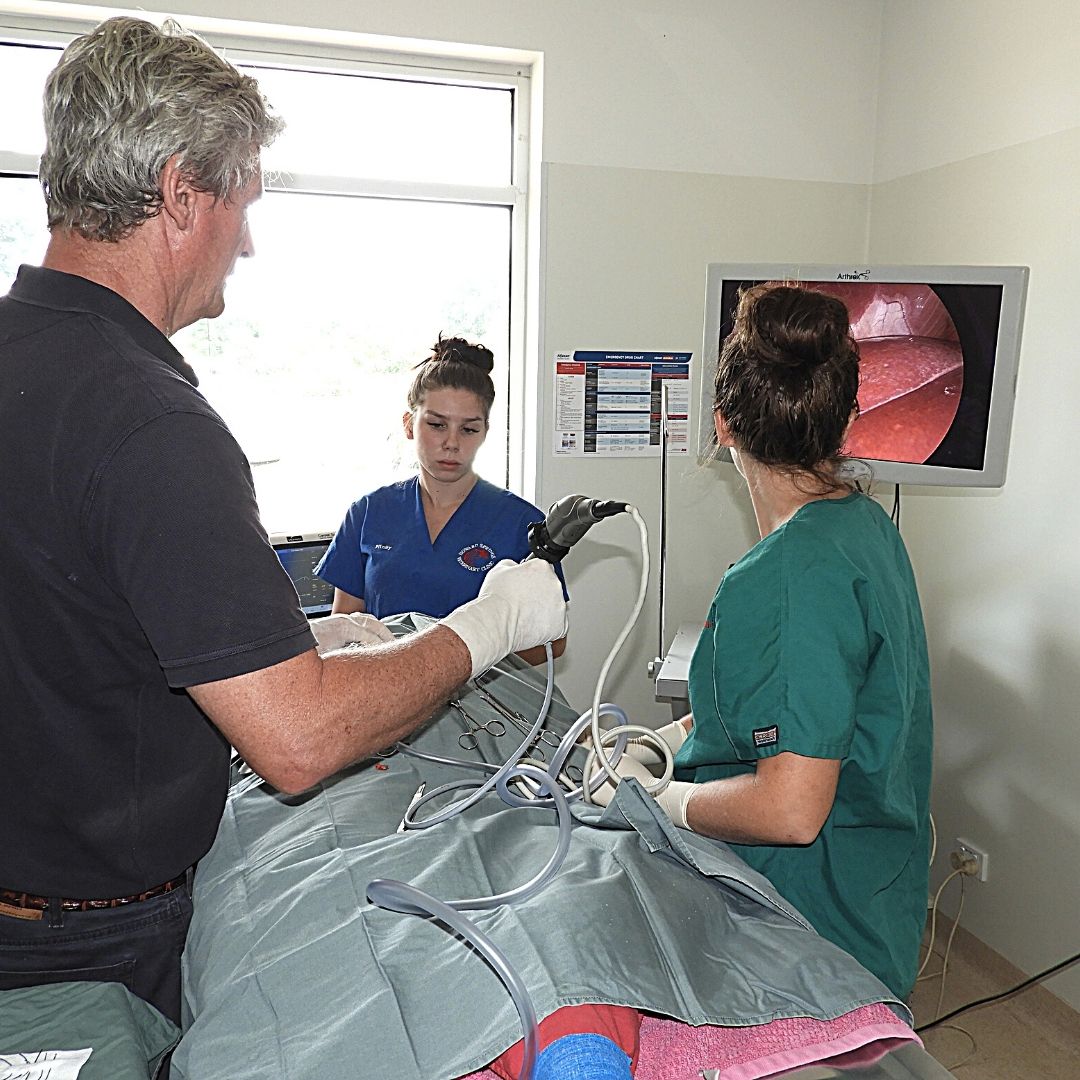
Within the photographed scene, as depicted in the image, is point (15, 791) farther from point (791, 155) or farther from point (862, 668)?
point (791, 155)

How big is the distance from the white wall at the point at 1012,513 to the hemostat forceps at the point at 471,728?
4.35 feet

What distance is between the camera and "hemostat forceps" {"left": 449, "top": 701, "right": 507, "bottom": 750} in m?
1.62

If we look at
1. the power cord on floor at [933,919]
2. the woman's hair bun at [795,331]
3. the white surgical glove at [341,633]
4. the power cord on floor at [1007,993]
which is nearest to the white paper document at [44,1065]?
the white surgical glove at [341,633]

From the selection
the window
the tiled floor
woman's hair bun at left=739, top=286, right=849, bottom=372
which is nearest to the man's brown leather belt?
woman's hair bun at left=739, top=286, right=849, bottom=372

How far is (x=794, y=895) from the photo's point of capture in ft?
4.17

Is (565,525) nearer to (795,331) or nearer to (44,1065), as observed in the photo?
(795,331)

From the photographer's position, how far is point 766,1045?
3.08 ft

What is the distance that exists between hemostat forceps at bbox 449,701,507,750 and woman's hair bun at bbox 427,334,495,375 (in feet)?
2.84

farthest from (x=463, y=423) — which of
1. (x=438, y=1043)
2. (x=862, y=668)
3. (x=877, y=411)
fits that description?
(x=438, y=1043)

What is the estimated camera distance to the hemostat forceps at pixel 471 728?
1616 mm

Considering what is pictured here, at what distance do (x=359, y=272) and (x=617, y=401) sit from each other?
814 millimetres

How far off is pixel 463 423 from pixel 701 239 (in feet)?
3.44

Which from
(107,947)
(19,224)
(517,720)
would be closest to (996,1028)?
(517,720)

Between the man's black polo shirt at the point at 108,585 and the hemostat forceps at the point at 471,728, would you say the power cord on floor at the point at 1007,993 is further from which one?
the man's black polo shirt at the point at 108,585
